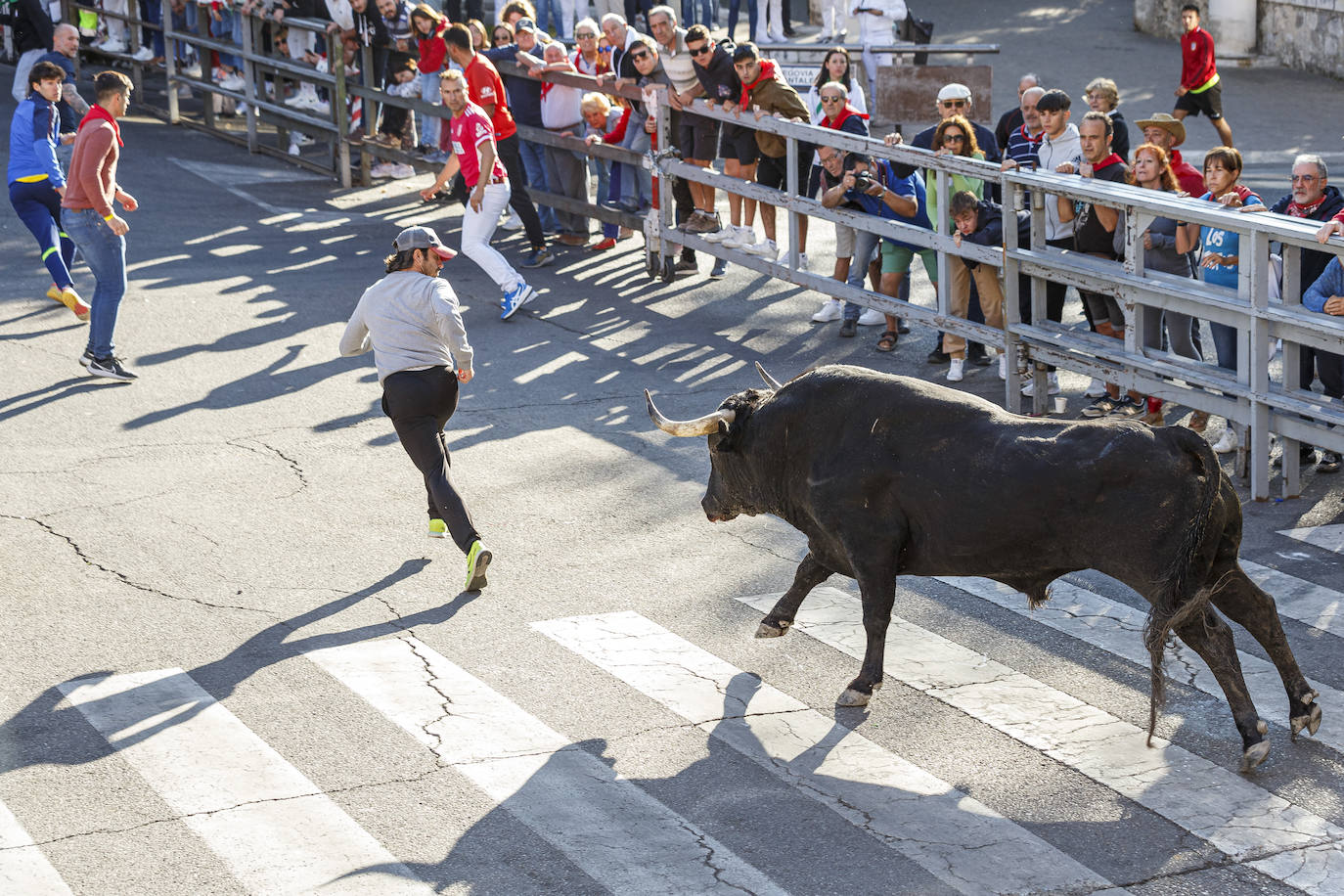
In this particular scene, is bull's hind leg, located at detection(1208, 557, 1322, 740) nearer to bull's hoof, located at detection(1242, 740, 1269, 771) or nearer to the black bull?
the black bull

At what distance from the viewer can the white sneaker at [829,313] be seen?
13.6 metres

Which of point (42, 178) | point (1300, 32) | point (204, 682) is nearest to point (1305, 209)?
point (204, 682)

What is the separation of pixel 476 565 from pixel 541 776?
6.91 ft

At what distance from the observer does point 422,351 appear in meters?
8.55

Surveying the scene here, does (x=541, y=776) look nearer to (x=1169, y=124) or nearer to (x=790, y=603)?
(x=790, y=603)

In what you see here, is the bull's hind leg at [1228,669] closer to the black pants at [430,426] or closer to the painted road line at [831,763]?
the painted road line at [831,763]

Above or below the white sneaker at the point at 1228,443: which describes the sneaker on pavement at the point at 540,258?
above

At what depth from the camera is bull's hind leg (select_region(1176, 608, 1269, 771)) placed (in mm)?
6266

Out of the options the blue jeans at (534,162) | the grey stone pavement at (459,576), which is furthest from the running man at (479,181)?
the blue jeans at (534,162)

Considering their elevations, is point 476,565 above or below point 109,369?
below

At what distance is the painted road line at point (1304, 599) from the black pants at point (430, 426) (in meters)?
4.17

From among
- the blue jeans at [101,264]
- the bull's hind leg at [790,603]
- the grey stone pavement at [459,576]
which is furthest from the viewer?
the blue jeans at [101,264]

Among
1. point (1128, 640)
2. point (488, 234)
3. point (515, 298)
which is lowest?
point (1128, 640)

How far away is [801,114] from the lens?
13664mm
